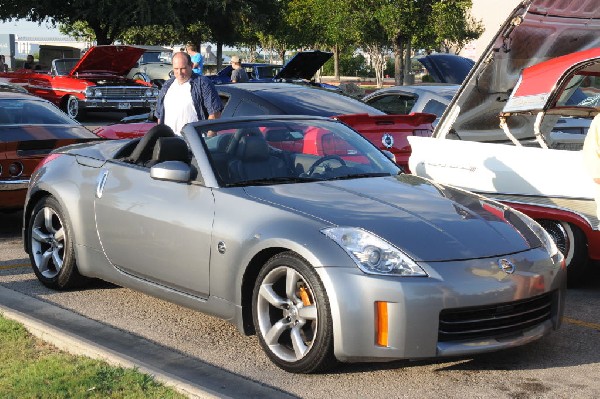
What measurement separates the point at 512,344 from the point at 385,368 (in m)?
0.71

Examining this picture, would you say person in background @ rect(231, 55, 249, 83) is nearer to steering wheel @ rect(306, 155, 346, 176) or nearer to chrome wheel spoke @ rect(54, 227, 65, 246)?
chrome wheel spoke @ rect(54, 227, 65, 246)

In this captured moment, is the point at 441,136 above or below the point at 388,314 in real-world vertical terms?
above

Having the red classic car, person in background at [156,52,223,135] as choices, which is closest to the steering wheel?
person in background at [156,52,223,135]

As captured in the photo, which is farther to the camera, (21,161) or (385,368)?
(21,161)

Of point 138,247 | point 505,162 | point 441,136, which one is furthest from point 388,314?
point 441,136

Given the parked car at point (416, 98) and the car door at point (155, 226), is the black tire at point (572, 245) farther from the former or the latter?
the parked car at point (416, 98)

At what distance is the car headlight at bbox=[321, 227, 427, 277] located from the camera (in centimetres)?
536

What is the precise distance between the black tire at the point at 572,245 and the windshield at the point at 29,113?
18.0 feet

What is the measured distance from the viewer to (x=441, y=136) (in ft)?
29.1

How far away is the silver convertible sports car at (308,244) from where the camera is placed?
17.5 feet

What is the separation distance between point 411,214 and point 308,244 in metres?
0.71

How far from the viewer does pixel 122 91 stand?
82.0 ft

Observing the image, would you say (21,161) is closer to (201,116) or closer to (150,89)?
(201,116)

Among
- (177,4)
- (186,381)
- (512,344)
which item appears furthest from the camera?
(177,4)
